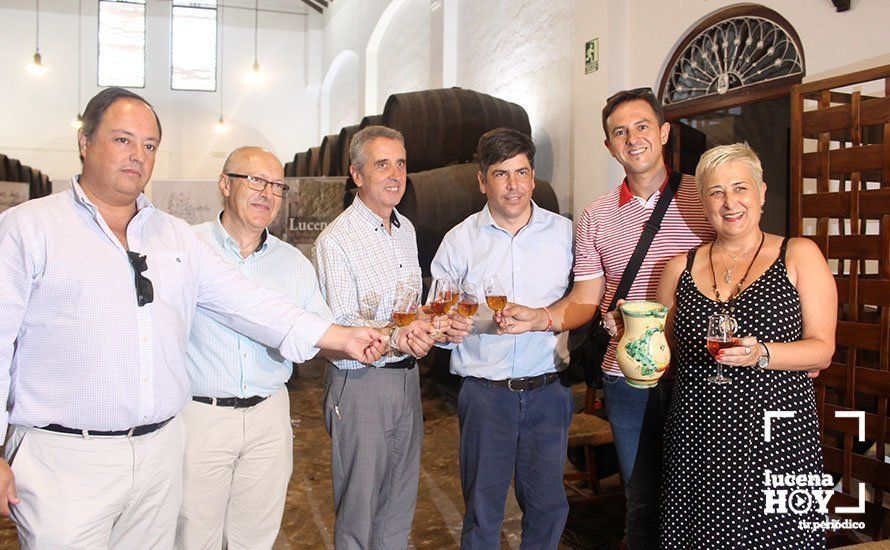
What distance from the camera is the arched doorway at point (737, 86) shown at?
12.3ft

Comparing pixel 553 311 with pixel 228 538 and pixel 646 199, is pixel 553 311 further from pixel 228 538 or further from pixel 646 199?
pixel 228 538

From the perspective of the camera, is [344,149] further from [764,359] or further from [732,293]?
[764,359]

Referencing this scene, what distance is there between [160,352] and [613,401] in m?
1.47

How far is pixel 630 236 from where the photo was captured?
229 centimetres

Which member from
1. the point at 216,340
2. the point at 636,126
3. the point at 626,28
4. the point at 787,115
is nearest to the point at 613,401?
the point at 636,126

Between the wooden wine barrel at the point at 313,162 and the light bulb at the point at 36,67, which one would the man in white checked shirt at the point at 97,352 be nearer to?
the wooden wine barrel at the point at 313,162

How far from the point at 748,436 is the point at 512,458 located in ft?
2.76

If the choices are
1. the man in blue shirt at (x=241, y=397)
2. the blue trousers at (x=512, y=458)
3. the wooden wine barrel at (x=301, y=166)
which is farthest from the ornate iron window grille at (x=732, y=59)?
the wooden wine barrel at (x=301, y=166)

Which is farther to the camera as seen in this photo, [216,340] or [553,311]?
[553,311]

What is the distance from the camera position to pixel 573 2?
550 centimetres

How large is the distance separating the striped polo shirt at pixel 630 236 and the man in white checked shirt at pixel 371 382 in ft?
2.16

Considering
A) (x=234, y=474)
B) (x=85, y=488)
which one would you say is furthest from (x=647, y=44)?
(x=85, y=488)

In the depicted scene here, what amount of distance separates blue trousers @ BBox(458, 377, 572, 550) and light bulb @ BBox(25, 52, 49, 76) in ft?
48.0

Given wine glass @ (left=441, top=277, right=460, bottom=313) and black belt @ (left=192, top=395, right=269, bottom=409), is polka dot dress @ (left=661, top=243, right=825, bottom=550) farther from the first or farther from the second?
black belt @ (left=192, top=395, right=269, bottom=409)
